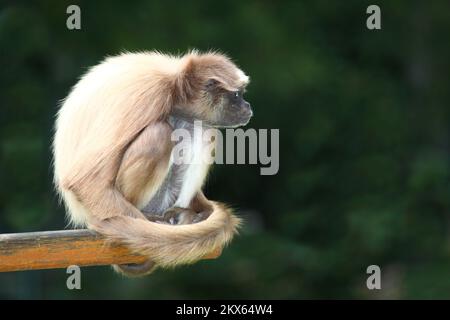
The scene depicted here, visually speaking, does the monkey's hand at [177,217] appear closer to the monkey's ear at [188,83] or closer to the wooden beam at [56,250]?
the wooden beam at [56,250]

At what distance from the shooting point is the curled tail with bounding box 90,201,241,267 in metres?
4.99

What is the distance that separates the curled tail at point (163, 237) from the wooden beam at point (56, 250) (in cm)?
7

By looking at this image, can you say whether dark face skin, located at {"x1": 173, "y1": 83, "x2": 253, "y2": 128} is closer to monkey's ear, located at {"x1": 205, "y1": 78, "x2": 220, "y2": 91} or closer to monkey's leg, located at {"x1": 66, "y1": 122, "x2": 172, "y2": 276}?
monkey's ear, located at {"x1": 205, "y1": 78, "x2": 220, "y2": 91}

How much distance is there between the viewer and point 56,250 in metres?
4.84

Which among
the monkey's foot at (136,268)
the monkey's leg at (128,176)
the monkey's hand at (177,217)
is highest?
the monkey's leg at (128,176)

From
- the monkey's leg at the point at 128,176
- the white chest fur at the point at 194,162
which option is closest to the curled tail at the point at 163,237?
the monkey's leg at the point at 128,176

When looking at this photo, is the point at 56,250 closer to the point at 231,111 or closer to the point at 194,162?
the point at 194,162

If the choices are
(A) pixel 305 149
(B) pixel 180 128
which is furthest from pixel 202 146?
(A) pixel 305 149

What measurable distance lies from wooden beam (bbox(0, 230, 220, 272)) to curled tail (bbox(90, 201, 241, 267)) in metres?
0.07

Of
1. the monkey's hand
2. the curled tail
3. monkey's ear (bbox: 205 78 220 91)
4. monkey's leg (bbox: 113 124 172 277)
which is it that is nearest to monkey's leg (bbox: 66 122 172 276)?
monkey's leg (bbox: 113 124 172 277)

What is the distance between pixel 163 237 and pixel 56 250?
61 cm

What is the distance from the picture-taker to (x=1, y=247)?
4.71 m

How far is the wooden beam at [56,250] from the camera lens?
4750 mm

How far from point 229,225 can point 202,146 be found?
515 millimetres
